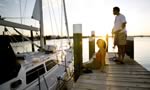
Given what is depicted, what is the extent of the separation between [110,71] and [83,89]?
197 centimetres

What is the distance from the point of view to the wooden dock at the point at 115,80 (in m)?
4.31

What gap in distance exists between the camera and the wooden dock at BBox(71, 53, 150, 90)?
431cm

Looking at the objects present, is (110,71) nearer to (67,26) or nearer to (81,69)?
(81,69)

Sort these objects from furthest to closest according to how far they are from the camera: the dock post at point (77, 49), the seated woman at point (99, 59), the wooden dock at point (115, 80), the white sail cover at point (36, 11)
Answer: the white sail cover at point (36, 11) < the seated woman at point (99, 59) < the dock post at point (77, 49) < the wooden dock at point (115, 80)

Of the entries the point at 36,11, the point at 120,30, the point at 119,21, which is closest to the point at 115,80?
the point at 120,30

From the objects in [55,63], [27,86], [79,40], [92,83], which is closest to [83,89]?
[92,83]

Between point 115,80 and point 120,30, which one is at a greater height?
point 120,30

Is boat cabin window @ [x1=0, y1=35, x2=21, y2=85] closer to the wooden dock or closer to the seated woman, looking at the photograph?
the wooden dock

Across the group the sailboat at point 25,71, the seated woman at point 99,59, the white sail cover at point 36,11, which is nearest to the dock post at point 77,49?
the seated woman at point 99,59

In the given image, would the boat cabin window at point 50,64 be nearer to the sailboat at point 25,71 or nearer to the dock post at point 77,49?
the sailboat at point 25,71

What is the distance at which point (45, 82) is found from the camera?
5410 mm

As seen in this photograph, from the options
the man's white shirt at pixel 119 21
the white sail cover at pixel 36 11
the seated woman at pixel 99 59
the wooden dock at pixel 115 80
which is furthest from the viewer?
the white sail cover at pixel 36 11

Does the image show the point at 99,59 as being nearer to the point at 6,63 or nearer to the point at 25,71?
the point at 25,71

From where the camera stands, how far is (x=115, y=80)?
16.0 ft
